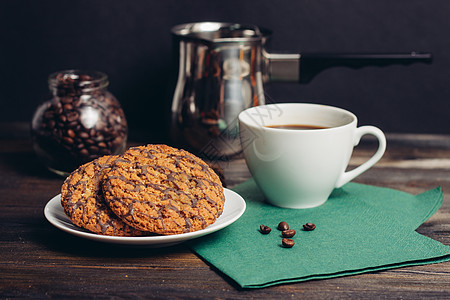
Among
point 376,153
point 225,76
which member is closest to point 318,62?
point 225,76

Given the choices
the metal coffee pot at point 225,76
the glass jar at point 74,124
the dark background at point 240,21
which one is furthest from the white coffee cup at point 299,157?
the dark background at point 240,21

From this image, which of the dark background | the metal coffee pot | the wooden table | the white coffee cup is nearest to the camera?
the wooden table

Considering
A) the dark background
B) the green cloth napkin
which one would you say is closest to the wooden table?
the green cloth napkin

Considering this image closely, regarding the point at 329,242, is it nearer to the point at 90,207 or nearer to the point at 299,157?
the point at 299,157

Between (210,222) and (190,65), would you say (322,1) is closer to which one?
(190,65)

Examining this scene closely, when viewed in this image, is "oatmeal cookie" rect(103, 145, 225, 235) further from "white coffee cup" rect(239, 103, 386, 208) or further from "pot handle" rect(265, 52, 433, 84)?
"pot handle" rect(265, 52, 433, 84)
